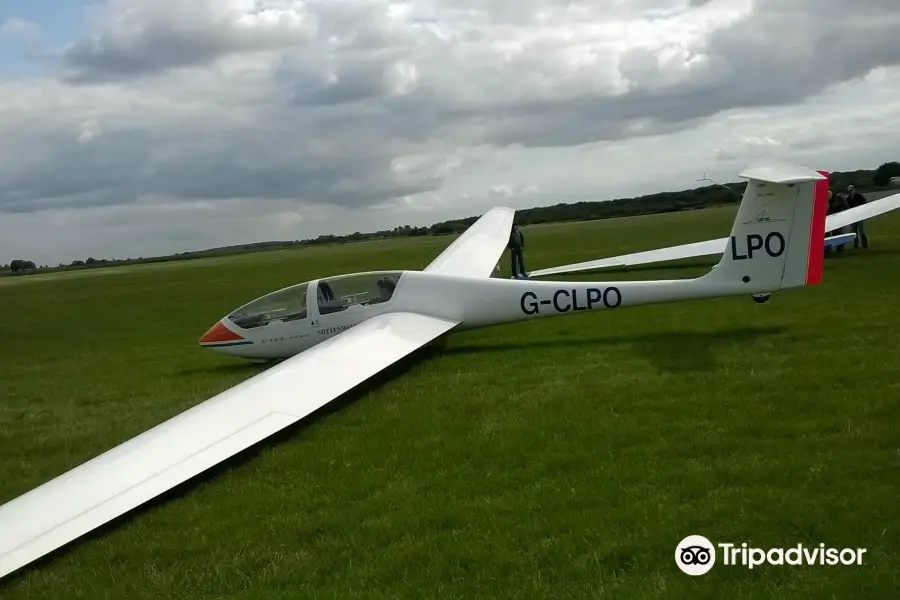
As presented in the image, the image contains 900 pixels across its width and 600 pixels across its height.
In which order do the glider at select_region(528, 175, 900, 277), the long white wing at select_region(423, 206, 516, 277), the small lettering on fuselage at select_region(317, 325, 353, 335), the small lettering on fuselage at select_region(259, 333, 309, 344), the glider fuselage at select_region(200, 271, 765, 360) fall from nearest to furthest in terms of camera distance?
the glider fuselage at select_region(200, 271, 765, 360), the small lettering on fuselage at select_region(317, 325, 353, 335), the small lettering on fuselage at select_region(259, 333, 309, 344), the long white wing at select_region(423, 206, 516, 277), the glider at select_region(528, 175, 900, 277)

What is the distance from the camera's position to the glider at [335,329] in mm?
5043

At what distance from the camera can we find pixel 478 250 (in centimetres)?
1630

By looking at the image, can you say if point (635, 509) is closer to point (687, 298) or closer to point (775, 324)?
point (687, 298)

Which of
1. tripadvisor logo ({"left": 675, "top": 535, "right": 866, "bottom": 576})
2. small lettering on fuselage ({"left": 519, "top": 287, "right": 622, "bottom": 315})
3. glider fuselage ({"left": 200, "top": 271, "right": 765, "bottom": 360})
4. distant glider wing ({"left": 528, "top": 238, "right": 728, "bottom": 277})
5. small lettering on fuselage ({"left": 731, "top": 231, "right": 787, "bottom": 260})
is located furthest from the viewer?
distant glider wing ({"left": 528, "top": 238, "right": 728, "bottom": 277})

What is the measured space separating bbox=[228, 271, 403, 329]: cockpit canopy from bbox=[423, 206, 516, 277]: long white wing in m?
2.40

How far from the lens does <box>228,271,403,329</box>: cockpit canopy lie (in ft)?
35.6

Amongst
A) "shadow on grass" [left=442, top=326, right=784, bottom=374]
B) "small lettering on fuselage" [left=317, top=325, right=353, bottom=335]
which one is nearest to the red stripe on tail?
"shadow on grass" [left=442, top=326, right=784, bottom=374]

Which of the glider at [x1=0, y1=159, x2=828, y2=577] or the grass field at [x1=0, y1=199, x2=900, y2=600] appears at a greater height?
the glider at [x1=0, y1=159, x2=828, y2=577]

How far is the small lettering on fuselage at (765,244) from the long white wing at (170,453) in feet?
16.0

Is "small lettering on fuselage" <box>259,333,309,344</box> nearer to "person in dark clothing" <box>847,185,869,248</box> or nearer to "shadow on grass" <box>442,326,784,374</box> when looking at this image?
"shadow on grass" <box>442,326,784,374</box>

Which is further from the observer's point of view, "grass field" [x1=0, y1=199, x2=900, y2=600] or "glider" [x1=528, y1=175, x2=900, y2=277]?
"glider" [x1=528, y1=175, x2=900, y2=277]

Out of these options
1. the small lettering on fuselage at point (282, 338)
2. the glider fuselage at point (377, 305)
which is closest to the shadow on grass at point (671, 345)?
the glider fuselage at point (377, 305)

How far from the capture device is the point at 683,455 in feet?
18.5

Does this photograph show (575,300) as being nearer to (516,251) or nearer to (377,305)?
(377,305)
